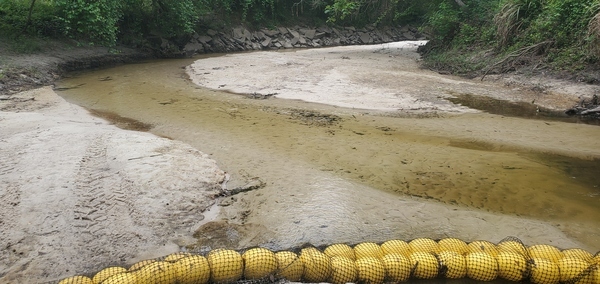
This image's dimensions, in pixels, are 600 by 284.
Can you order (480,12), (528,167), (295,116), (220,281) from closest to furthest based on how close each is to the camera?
(220,281), (528,167), (295,116), (480,12)

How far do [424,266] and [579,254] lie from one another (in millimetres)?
1550

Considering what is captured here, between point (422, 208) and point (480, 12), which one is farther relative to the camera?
point (480, 12)

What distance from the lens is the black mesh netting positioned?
3381 mm

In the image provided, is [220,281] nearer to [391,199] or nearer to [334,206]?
[334,206]

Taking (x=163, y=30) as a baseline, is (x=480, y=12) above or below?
above

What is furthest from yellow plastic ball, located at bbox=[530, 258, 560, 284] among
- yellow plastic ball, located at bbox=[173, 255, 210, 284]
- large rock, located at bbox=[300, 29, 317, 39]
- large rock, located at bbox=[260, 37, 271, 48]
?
large rock, located at bbox=[300, 29, 317, 39]

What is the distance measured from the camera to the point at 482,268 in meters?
3.67

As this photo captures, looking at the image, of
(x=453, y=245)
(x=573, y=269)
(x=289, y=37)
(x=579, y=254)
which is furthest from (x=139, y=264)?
(x=289, y=37)

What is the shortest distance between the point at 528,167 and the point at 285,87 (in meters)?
6.47

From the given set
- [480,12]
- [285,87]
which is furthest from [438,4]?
[285,87]

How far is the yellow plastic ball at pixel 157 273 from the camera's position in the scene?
328 cm

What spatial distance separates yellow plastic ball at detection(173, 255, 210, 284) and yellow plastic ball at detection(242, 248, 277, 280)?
0.34m

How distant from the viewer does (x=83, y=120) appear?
7.47 meters

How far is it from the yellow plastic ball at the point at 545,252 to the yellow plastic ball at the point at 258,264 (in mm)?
2512
